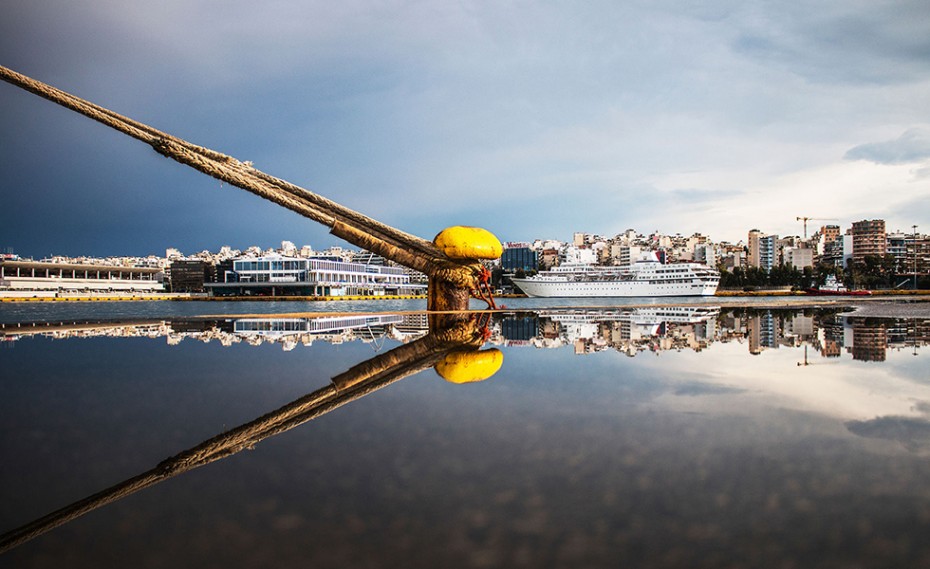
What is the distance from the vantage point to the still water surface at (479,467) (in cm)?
99

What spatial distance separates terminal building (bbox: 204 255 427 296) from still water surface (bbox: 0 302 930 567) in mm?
84494

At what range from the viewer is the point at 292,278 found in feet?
288

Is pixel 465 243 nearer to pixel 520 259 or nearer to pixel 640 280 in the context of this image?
pixel 640 280

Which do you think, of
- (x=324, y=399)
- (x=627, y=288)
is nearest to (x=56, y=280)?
(x=627, y=288)

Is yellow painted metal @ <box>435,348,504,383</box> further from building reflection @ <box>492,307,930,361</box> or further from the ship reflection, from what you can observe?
building reflection @ <box>492,307,930,361</box>

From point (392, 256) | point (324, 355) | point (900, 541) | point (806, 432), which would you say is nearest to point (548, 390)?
point (806, 432)

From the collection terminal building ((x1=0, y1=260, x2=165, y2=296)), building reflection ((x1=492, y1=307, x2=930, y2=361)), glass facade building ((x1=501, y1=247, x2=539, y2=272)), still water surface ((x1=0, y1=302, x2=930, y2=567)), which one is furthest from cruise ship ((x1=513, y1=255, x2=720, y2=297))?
still water surface ((x1=0, y1=302, x2=930, y2=567))

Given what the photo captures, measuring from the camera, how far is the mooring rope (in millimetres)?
5922

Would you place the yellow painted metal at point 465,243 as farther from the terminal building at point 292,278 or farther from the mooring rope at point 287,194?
the terminal building at point 292,278

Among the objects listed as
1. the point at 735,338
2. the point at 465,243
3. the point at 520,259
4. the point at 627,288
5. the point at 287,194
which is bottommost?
the point at 627,288

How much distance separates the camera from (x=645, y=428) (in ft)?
6.00

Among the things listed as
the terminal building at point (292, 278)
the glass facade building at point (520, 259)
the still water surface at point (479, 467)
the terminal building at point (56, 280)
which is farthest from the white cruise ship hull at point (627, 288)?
the still water surface at point (479, 467)

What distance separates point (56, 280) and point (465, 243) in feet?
284

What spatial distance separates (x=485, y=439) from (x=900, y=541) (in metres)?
1.04
